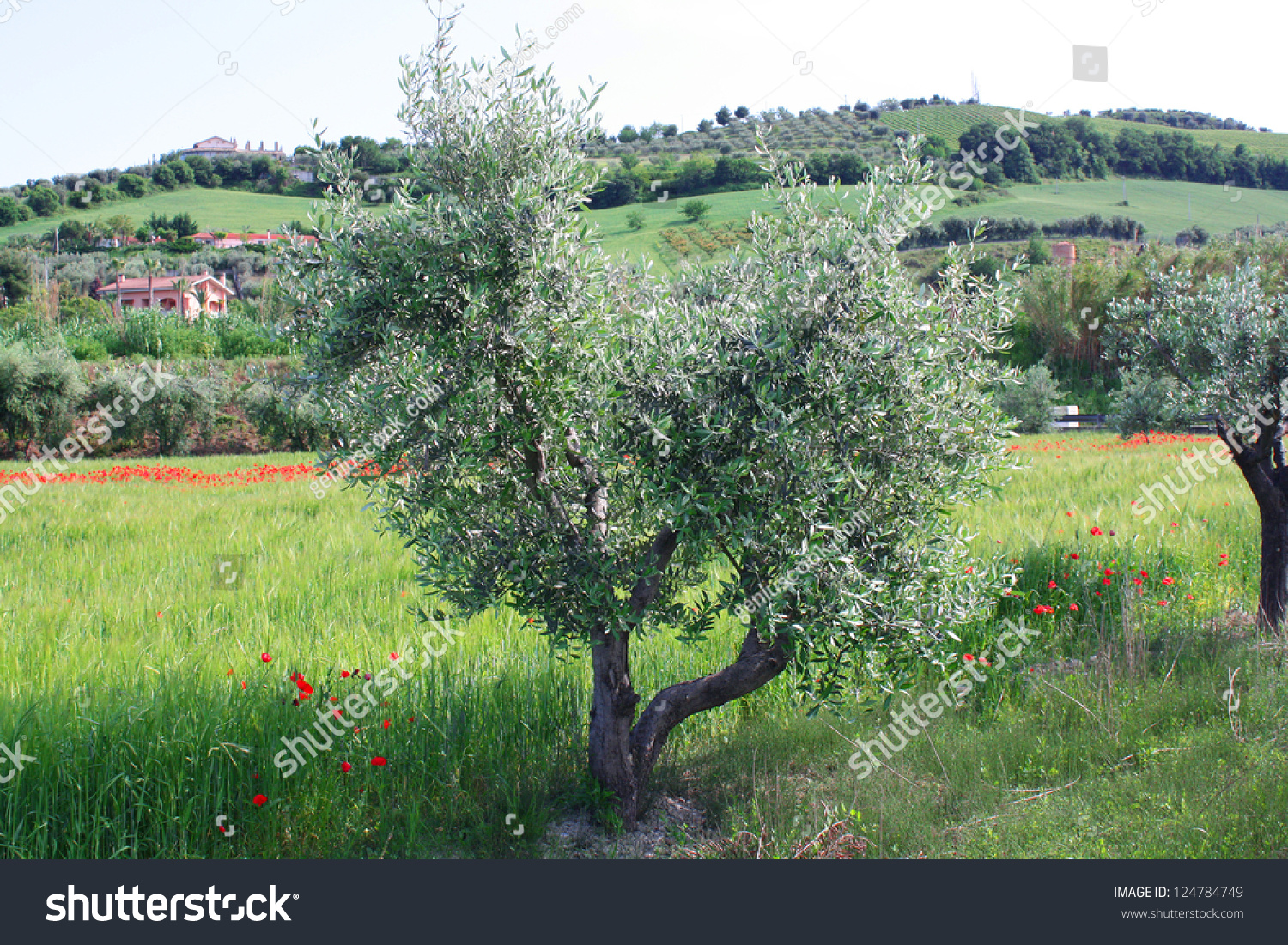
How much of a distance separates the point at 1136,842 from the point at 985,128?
91.8m

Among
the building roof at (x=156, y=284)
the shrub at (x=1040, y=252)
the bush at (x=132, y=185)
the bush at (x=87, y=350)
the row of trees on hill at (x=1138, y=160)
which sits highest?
the bush at (x=132, y=185)

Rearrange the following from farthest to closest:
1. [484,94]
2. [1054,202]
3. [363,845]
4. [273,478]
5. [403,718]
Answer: [1054,202]
[273,478]
[403,718]
[363,845]
[484,94]

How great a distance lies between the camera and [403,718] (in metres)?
5.48

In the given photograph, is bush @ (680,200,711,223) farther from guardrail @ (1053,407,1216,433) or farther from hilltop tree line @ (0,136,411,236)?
hilltop tree line @ (0,136,411,236)

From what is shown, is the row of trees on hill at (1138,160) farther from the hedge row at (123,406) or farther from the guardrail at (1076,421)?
the hedge row at (123,406)

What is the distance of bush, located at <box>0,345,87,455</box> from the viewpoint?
2577 cm

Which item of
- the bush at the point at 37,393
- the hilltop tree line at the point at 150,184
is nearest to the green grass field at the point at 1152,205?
the bush at the point at 37,393

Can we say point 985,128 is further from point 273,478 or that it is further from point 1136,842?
point 1136,842

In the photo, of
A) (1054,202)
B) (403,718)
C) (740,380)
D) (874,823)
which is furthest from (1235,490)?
(1054,202)

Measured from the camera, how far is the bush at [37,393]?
2577 centimetres

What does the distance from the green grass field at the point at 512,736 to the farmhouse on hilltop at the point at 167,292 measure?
218ft

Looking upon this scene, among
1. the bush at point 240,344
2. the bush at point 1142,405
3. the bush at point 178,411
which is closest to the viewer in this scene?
the bush at point 1142,405

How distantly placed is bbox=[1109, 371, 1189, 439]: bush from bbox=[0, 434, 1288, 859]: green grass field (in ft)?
6.91

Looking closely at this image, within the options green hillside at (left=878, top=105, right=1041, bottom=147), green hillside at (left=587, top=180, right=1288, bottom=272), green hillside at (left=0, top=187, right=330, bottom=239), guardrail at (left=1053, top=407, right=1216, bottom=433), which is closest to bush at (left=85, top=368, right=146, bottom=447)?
green hillside at (left=587, top=180, right=1288, bottom=272)
